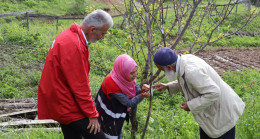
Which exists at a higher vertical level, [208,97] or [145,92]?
[208,97]

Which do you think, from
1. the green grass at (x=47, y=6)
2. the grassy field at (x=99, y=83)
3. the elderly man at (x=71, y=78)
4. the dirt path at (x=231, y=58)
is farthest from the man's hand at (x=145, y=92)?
the green grass at (x=47, y=6)

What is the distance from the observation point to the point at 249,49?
13906 mm

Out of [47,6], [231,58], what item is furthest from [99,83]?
[47,6]

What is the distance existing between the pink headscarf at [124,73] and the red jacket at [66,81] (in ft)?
1.59

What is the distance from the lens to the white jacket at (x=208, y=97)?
231cm

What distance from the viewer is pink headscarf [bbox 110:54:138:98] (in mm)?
2689

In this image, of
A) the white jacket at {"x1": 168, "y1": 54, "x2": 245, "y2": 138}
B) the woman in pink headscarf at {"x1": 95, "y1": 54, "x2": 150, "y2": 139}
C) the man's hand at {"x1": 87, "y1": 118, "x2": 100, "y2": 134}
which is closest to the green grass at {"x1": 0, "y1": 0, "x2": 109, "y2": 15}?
the woman in pink headscarf at {"x1": 95, "y1": 54, "x2": 150, "y2": 139}

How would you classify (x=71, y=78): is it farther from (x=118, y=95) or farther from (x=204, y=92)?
(x=204, y=92)

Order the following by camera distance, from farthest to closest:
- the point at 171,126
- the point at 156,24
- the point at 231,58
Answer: the point at 231,58, the point at 171,126, the point at 156,24

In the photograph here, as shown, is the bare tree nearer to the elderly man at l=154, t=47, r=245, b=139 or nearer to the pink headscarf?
the pink headscarf

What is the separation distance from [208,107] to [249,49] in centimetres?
1285

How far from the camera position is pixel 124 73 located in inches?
107

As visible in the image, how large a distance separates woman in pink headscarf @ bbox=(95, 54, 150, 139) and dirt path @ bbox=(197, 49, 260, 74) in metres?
7.04

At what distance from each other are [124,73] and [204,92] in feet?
2.82
